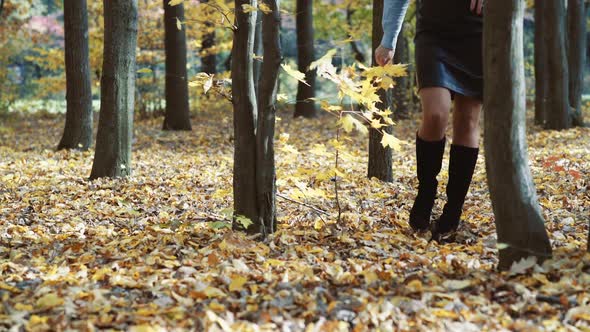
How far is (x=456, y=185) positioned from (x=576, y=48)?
32.3ft

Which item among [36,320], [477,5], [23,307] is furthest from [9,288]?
[477,5]

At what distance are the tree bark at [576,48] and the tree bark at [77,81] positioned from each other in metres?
8.26

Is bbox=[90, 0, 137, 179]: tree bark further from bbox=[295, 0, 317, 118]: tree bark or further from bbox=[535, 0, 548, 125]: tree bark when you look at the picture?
bbox=[535, 0, 548, 125]: tree bark

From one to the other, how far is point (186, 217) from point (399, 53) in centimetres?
409

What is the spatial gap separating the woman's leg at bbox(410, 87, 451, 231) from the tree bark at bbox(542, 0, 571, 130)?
785 centimetres

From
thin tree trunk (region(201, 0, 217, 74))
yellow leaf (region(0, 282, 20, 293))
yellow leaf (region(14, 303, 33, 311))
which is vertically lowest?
yellow leaf (region(0, 282, 20, 293))

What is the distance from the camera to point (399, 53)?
294 inches

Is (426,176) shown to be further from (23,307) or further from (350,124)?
(23,307)

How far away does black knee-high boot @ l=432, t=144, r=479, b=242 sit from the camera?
344 cm

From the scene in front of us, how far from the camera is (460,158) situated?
3.45m

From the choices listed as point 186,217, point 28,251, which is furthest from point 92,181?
point 28,251

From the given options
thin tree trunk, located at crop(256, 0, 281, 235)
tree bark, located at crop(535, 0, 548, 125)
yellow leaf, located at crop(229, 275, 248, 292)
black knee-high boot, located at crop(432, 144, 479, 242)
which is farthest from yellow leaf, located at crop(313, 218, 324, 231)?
tree bark, located at crop(535, 0, 548, 125)

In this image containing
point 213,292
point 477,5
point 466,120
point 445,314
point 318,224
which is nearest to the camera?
point 445,314

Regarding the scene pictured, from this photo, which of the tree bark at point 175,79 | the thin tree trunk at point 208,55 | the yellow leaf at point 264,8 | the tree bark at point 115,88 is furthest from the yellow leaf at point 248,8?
the thin tree trunk at point 208,55
